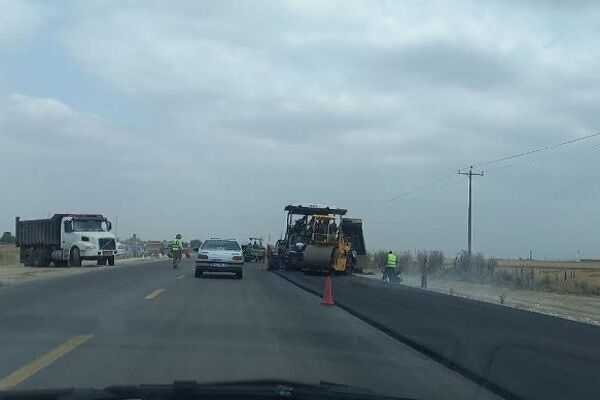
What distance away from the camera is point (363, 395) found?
654 centimetres

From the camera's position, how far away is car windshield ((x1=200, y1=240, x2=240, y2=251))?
3403 cm

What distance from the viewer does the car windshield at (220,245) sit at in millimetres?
34031

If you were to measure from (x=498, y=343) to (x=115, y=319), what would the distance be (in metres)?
7.31

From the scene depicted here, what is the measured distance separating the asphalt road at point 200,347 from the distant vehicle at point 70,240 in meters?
28.7

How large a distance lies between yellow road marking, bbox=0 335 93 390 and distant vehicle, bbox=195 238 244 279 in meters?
20.0

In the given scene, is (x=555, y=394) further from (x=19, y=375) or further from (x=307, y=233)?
(x=307, y=233)

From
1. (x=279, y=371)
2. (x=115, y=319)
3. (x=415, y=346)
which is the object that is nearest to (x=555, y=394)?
(x=279, y=371)

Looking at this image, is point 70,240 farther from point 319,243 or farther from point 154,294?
point 154,294

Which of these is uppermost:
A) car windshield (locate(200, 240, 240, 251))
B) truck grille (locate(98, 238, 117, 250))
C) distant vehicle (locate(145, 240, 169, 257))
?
car windshield (locate(200, 240, 240, 251))

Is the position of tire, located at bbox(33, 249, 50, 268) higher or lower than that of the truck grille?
lower

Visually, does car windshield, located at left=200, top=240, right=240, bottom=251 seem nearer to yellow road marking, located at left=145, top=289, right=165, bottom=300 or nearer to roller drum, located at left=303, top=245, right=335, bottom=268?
roller drum, located at left=303, top=245, right=335, bottom=268

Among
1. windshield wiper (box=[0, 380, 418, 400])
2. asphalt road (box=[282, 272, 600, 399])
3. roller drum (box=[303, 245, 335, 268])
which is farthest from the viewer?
roller drum (box=[303, 245, 335, 268])

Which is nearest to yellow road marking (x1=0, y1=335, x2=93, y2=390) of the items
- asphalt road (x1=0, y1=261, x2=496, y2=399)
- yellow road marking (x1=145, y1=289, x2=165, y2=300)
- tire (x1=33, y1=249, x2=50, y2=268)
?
asphalt road (x1=0, y1=261, x2=496, y2=399)

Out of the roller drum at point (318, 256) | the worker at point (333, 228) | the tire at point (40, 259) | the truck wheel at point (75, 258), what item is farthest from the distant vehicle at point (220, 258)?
the tire at point (40, 259)
